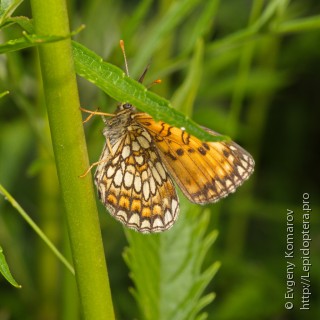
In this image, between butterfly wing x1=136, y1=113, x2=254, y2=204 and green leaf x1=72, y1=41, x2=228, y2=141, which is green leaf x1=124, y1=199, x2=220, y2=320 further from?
green leaf x1=72, y1=41, x2=228, y2=141

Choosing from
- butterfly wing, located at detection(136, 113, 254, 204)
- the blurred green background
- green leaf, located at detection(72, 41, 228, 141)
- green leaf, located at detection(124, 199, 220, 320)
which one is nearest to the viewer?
green leaf, located at detection(72, 41, 228, 141)

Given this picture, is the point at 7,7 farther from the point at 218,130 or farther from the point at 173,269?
the point at 218,130

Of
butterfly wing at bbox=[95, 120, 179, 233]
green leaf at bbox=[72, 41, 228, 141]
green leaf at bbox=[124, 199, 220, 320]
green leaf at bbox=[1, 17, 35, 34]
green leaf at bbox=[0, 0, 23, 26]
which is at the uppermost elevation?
green leaf at bbox=[0, 0, 23, 26]

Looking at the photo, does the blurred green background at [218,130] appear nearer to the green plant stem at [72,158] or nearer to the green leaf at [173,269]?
the green leaf at [173,269]

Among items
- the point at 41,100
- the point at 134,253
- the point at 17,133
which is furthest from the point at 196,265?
the point at 17,133

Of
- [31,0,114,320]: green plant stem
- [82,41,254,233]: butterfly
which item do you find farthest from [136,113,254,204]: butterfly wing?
[31,0,114,320]: green plant stem

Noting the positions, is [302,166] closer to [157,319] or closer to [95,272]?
[157,319]

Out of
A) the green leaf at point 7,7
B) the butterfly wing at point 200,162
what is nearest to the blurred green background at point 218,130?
the butterfly wing at point 200,162
